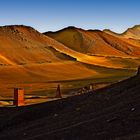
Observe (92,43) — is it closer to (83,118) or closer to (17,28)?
(17,28)

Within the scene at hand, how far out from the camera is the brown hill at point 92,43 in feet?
465

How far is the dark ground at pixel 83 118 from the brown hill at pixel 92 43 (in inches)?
4380

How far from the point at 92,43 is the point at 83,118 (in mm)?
126359

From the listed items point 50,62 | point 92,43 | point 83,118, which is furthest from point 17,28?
point 83,118

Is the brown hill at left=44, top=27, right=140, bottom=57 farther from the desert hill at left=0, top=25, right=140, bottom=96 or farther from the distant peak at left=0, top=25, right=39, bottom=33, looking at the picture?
the distant peak at left=0, top=25, right=39, bottom=33

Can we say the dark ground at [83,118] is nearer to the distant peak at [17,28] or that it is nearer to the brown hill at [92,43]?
the distant peak at [17,28]

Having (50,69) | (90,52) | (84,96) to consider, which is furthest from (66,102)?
(90,52)

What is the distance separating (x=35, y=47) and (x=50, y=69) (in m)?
25.0

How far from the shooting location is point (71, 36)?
150500 mm

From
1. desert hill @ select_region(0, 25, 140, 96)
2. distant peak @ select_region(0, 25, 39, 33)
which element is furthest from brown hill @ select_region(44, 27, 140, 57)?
distant peak @ select_region(0, 25, 39, 33)

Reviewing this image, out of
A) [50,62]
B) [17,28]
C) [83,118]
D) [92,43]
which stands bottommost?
[50,62]

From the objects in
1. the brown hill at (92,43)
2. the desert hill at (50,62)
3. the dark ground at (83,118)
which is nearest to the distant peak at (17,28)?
the desert hill at (50,62)

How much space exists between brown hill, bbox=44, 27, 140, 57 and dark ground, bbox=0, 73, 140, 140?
111 meters

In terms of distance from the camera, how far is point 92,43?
145500 mm
